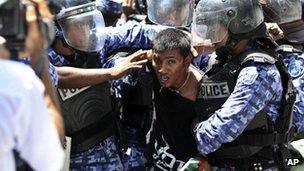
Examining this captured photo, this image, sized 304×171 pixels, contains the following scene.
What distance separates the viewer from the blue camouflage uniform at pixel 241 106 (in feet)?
9.46

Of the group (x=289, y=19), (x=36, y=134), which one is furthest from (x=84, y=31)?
(x=36, y=134)

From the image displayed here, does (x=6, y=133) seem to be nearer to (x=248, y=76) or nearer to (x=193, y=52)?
(x=248, y=76)

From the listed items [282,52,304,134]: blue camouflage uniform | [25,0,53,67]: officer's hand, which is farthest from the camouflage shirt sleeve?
[25,0,53,67]: officer's hand

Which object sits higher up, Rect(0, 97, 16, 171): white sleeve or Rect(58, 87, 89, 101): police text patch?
Rect(0, 97, 16, 171): white sleeve

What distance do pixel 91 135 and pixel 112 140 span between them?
14cm

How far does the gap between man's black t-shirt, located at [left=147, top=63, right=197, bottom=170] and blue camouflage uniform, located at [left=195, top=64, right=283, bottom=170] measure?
0.16m

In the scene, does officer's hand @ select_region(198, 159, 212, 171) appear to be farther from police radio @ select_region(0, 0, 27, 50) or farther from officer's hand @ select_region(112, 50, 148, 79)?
police radio @ select_region(0, 0, 27, 50)

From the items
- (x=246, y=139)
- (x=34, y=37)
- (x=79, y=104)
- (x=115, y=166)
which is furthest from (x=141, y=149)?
(x=34, y=37)

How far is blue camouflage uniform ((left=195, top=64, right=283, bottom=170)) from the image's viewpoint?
9.46ft

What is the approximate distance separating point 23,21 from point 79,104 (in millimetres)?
1554

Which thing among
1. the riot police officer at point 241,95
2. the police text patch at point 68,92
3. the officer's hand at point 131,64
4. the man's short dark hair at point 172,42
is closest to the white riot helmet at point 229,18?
the riot police officer at point 241,95

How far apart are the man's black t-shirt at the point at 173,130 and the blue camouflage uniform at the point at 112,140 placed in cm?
28

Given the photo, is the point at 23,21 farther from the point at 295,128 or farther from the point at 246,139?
the point at 295,128

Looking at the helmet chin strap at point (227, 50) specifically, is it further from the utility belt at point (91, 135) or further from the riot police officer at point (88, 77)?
the utility belt at point (91, 135)
